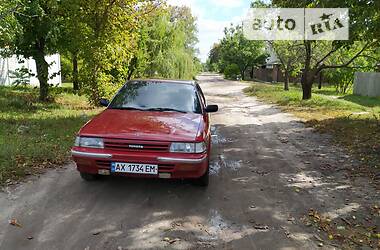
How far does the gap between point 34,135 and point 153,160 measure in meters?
5.01

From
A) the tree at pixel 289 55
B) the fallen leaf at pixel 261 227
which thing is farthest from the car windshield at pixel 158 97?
the tree at pixel 289 55

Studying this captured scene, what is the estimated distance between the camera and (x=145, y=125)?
5.41 metres

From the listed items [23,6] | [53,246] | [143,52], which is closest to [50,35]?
[23,6]

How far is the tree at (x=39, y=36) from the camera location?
42.2 feet

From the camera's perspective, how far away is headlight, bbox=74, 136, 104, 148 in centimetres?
516

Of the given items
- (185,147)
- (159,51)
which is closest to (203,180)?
(185,147)

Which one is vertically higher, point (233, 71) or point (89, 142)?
point (233, 71)

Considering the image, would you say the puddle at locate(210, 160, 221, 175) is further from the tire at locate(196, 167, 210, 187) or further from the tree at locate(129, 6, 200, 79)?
the tree at locate(129, 6, 200, 79)

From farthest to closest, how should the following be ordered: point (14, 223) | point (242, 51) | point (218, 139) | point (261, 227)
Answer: point (242, 51)
point (218, 139)
point (261, 227)
point (14, 223)

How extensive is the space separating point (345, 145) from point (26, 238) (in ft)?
24.8

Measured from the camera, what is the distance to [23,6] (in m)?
11.0

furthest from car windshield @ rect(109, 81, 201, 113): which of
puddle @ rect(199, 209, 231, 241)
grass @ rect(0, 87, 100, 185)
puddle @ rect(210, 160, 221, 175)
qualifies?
puddle @ rect(199, 209, 231, 241)

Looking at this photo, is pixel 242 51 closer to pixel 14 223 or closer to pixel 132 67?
pixel 132 67

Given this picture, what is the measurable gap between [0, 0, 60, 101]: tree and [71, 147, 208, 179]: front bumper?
8377 mm
